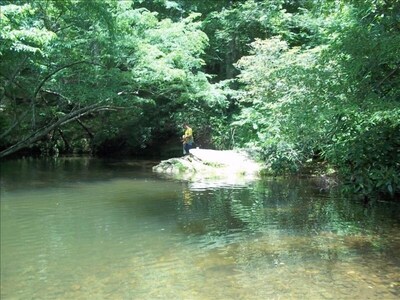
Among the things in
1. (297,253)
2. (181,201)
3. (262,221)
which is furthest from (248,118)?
(297,253)

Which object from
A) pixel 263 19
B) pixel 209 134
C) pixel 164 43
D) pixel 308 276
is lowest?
pixel 308 276

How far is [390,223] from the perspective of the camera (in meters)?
8.15

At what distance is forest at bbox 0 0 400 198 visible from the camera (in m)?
8.56

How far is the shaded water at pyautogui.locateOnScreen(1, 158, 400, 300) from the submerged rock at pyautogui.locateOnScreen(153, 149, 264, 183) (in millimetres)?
3479

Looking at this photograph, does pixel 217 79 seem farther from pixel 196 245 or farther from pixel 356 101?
pixel 196 245

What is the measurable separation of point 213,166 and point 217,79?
9.35 metres

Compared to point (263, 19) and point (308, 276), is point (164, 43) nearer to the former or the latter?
point (263, 19)

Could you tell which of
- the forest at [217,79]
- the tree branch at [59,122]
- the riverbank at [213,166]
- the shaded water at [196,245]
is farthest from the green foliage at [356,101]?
the tree branch at [59,122]

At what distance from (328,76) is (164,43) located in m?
8.79

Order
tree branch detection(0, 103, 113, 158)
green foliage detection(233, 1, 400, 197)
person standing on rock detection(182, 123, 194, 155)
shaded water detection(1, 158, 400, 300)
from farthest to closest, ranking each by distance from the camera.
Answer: person standing on rock detection(182, 123, 194, 155)
tree branch detection(0, 103, 113, 158)
green foliage detection(233, 1, 400, 197)
shaded water detection(1, 158, 400, 300)

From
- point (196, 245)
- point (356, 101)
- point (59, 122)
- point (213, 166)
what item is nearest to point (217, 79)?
point (213, 166)

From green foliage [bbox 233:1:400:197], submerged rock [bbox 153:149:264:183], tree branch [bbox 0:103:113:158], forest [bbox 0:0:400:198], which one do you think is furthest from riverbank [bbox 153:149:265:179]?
green foliage [bbox 233:1:400:197]

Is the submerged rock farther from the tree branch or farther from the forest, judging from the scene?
the tree branch

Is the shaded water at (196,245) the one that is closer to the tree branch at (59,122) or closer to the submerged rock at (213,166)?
the submerged rock at (213,166)
